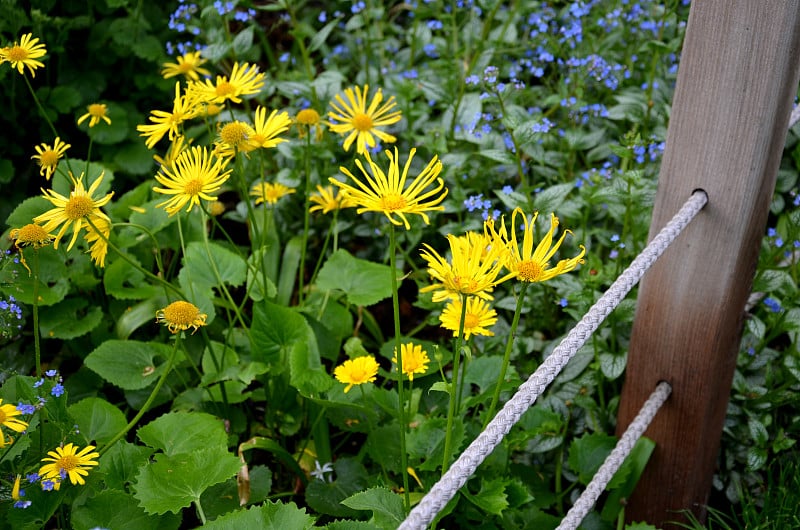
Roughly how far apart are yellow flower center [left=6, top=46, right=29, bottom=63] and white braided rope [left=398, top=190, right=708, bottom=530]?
1.08 m

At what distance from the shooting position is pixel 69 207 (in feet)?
A: 4.50

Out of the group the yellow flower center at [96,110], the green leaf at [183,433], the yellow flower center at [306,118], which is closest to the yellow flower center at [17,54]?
the yellow flower center at [96,110]

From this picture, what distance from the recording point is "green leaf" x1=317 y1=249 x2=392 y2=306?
1961mm

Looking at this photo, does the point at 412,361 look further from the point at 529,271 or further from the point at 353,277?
the point at 353,277

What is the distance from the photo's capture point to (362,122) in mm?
1783

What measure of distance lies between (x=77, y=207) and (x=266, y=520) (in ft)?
1.93

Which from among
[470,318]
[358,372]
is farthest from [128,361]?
[470,318]

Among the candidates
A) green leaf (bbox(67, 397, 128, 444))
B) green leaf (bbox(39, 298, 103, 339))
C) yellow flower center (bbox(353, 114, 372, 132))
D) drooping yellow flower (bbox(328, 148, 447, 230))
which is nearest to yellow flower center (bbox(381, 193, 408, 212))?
drooping yellow flower (bbox(328, 148, 447, 230))

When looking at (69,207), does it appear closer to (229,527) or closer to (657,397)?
(229,527)

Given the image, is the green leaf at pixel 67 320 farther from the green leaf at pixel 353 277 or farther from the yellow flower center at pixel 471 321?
the yellow flower center at pixel 471 321

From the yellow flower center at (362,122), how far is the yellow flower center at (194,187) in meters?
0.46

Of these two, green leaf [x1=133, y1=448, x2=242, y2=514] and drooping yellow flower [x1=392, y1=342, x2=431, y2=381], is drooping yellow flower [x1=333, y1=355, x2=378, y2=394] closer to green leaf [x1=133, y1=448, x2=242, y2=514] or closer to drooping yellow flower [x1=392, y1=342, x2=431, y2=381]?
drooping yellow flower [x1=392, y1=342, x2=431, y2=381]

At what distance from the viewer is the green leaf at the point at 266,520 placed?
1.27 meters

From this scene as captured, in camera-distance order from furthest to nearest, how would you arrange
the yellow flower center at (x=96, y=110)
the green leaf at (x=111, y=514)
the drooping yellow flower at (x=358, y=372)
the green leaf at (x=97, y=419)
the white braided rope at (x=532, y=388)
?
1. the yellow flower center at (x=96, y=110)
2. the green leaf at (x=97, y=419)
3. the drooping yellow flower at (x=358, y=372)
4. the green leaf at (x=111, y=514)
5. the white braided rope at (x=532, y=388)
